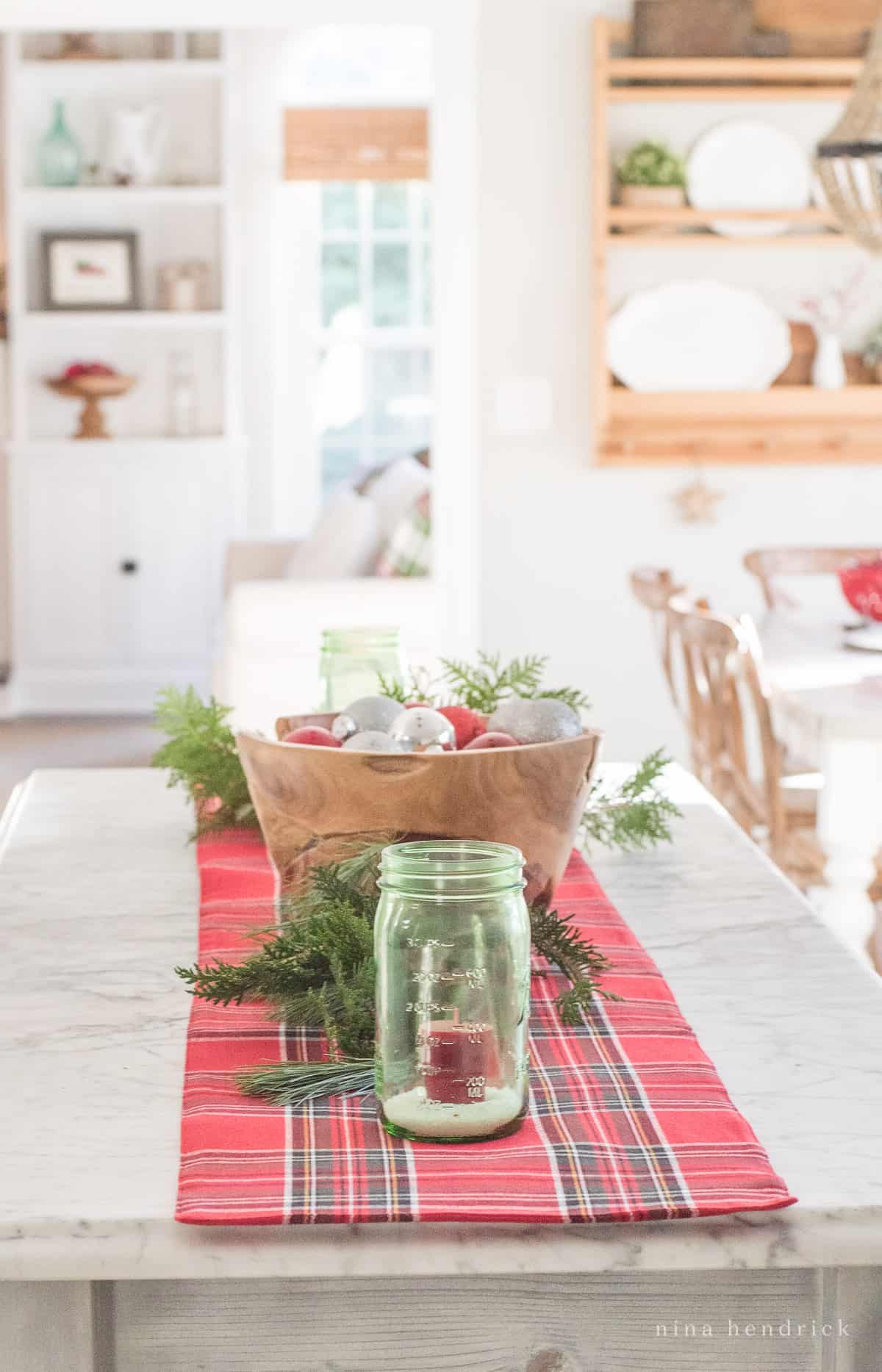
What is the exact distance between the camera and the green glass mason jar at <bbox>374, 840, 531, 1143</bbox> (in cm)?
78

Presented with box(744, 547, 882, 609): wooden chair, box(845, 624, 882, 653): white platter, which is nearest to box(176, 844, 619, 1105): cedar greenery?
box(845, 624, 882, 653): white platter

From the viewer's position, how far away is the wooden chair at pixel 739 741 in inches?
99.0

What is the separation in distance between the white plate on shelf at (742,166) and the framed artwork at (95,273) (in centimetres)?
322

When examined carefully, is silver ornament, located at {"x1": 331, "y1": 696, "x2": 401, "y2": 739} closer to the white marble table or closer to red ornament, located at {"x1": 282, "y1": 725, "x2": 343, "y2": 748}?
red ornament, located at {"x1": 282, "y1": 725, "x2": 343, "y2": 748}

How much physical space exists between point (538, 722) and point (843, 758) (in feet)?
4.40

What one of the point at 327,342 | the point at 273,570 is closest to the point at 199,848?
the point at 273,570

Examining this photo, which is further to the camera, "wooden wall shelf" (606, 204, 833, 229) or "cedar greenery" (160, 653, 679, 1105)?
"wooden wall shelf" (606, 204, 833, 229)

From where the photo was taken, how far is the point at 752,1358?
0.74 meters

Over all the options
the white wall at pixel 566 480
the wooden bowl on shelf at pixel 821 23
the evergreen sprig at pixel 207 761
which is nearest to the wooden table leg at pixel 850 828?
the evergreen sprig at pixel 207 761

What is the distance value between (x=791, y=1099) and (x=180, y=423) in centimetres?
611

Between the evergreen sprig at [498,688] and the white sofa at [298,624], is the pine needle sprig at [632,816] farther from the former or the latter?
the white sofa at [298,624]

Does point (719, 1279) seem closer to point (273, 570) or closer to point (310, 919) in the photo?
point (310, 919)

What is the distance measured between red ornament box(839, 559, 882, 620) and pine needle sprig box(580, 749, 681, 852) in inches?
71.7

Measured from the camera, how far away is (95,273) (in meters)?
6.61
